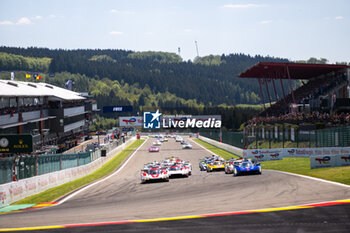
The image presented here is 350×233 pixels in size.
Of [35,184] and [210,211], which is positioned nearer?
[210,211]

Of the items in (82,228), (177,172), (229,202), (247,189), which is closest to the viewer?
(82,228)

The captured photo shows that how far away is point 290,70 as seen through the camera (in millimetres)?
75125

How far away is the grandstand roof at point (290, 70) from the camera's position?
69.9m

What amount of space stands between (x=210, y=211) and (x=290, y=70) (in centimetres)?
6393

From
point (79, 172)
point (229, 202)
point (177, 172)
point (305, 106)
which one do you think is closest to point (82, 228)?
point (229, 202)

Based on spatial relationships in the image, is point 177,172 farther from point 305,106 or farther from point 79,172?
point 305,106

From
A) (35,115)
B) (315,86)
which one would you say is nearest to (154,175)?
(35,115)

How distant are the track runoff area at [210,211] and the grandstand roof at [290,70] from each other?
1997 inches

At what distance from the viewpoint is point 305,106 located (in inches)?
2751

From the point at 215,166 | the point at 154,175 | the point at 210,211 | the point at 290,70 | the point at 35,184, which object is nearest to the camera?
the point at 210,211

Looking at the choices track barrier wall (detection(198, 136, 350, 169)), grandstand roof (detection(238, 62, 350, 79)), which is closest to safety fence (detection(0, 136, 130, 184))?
track barrier wall (detection(198, 136, 350, 169))

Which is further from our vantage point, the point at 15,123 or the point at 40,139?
the point at 40,139

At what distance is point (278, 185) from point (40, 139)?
43401 mm

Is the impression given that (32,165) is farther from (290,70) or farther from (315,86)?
(315,86)
